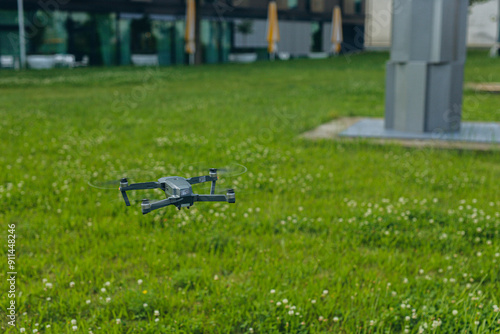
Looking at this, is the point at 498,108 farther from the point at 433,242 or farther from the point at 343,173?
the point at 433,242

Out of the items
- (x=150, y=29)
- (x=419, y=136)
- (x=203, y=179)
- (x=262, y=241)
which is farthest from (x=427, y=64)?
(x=150, y=29)

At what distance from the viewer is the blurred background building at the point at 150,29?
31.3 m

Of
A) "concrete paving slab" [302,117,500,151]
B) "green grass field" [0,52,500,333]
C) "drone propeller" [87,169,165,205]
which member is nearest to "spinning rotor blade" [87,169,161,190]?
"drone propeller" [87,169,165,205]

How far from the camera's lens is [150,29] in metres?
36.6

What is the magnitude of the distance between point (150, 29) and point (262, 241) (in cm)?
3418

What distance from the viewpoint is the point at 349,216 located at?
198 inches

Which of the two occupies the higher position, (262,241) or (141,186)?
(141,186)

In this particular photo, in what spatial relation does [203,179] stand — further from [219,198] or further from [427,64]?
[427,64]

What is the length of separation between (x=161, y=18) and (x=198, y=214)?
34.3 m

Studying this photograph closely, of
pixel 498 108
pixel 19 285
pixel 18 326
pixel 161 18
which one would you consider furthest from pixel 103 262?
pixel 161 18

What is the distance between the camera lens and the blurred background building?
3130 cm

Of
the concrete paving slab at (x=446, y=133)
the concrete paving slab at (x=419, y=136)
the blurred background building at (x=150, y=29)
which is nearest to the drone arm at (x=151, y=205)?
the concrete paving slab at (x=419, y=136)

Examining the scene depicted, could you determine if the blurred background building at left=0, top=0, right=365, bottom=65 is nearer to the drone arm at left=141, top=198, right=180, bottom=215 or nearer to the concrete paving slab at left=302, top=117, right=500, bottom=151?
the concrete paving slab at left=302, top=117, right=500, bottom=151

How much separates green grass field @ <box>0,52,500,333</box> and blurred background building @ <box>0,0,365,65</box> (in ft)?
82.4
